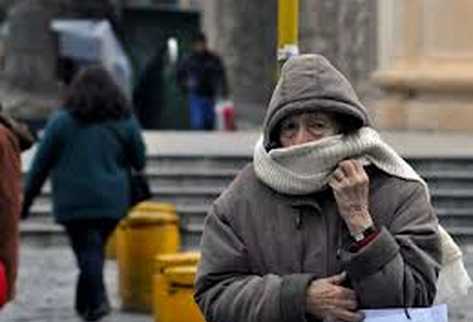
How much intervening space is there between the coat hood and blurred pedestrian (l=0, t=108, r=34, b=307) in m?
1.99

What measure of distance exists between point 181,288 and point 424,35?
1456 cm

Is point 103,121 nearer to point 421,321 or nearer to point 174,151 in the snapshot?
point 421,321

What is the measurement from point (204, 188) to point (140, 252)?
5497 millimetres

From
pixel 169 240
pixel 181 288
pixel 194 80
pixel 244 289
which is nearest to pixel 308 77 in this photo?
pixel 244 289

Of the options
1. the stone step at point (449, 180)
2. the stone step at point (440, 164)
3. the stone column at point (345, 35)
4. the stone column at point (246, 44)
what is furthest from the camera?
the stone column at point (246, 44)

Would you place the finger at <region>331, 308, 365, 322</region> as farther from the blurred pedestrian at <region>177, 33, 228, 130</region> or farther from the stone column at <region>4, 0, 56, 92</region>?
the stone column at <region>4, 0, 56, 92</region>

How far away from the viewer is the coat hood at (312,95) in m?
3.98

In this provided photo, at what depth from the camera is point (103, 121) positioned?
10.2 metres

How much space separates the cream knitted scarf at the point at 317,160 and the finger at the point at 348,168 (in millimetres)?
21

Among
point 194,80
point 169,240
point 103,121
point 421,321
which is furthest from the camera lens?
point 194,80

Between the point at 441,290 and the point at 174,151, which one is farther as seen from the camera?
the point at 174,151

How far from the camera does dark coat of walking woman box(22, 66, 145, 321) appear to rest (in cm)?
1002

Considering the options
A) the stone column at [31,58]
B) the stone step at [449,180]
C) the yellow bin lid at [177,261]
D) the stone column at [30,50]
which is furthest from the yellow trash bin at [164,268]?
the stone column at [30,50]

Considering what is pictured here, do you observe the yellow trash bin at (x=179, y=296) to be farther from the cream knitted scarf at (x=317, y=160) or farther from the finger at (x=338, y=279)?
the finger at (x=338, y=279)
